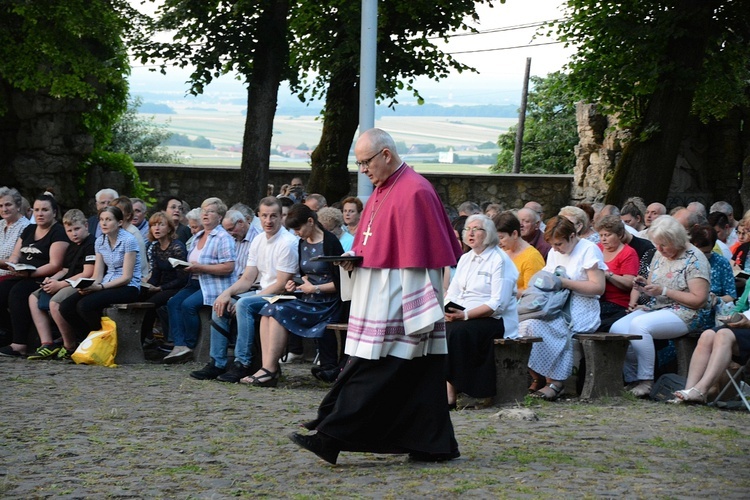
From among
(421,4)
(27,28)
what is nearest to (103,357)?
(27,28)

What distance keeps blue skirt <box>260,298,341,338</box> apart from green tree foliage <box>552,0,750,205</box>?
377 inches

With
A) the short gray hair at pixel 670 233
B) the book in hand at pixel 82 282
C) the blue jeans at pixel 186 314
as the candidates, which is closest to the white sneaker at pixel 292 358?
the blue jeans at pixel 186 314

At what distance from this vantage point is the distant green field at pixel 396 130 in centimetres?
7256

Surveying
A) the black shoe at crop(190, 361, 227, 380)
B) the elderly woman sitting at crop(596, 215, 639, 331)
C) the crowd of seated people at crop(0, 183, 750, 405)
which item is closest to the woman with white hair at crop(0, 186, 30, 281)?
the crowd of seated people at crop(0, 183, 750, 405)

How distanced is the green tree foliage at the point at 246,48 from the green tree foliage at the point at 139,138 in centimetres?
2194

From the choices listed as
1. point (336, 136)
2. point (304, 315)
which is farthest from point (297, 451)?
point (336, 136)

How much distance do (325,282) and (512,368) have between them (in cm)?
195

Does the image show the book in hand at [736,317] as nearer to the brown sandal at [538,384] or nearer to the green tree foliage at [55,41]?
the brown sandal at [538,384]

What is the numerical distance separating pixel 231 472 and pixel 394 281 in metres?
1.40

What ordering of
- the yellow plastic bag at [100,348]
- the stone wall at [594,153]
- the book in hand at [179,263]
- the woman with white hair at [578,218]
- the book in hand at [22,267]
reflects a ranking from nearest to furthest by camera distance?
the woman with white hair at [578,218] < the book in hand at [179,263] < the yellow plastic bag at [100,348] < the book in hand at [22,267] < the stone wall at [594,153]

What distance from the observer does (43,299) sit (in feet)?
38.3

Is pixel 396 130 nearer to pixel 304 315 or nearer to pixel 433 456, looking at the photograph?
pixel 304 315

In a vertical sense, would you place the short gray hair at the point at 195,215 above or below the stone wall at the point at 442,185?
below

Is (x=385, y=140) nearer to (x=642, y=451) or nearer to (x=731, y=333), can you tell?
(x=642, y=451)
